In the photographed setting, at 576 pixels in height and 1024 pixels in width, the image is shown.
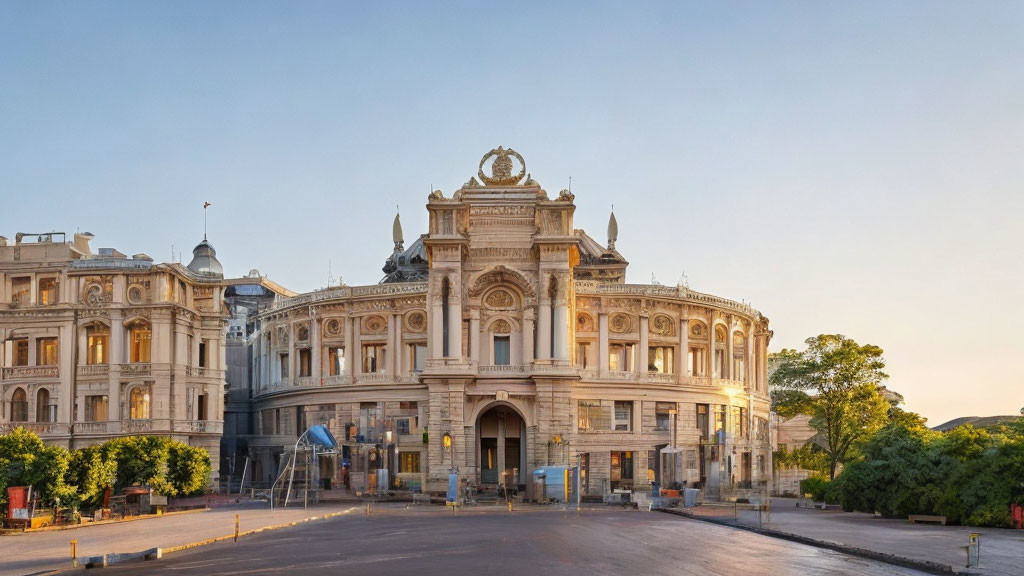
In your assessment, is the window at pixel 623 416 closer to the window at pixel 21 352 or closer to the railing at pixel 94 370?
the railing at pixel 94 370

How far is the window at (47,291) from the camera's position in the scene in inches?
3103

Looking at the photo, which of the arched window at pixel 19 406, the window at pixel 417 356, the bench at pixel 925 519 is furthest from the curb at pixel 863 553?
the arched window at pixel 19 406

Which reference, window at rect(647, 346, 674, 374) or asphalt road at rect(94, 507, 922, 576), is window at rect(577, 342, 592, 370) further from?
asphalt road at rect(94, 507, 922, 576)

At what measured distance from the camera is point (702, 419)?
316 feet

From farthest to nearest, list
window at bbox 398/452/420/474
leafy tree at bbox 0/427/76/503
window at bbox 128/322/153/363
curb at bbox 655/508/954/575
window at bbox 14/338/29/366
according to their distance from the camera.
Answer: window at bbox 398/452/420/474
window at bbox 128/322/153/363
window at bbox 14/338/29/366
leafy tree at bbox 0/427/76/503
curb at bbox 655/508/954/575

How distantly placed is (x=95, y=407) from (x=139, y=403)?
9.95 ft

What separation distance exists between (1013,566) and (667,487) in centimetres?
5864

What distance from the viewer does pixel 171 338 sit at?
79.7 metres

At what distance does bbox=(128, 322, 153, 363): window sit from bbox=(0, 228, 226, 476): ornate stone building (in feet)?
0.23

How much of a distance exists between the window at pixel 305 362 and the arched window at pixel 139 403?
848 inches

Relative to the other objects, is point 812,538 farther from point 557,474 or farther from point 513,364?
point 513,364

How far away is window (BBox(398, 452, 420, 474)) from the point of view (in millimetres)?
91938

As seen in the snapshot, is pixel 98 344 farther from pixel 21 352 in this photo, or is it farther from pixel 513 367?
pixel 513 367

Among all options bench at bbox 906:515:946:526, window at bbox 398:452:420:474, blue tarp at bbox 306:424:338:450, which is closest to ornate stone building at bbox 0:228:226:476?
blue tarp at bbox 306:424:338:450
